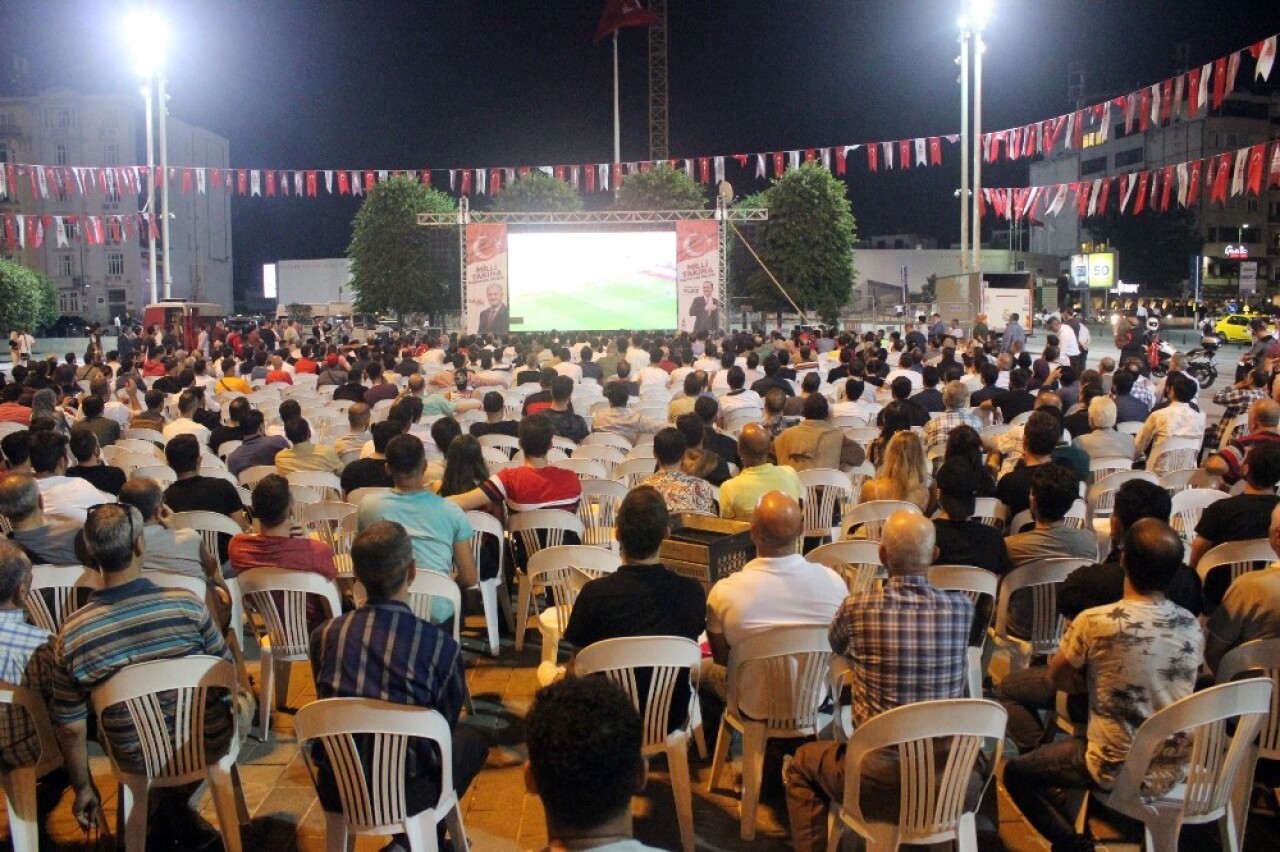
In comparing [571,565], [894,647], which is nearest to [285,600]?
[571,565]

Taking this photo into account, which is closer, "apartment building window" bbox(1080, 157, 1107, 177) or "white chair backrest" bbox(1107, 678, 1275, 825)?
"white chair backrest" bbox(1107, 678, 1275, 825)

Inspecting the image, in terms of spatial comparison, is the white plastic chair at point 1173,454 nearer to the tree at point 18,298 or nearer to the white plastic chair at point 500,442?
the white plastic chair at point 500,442

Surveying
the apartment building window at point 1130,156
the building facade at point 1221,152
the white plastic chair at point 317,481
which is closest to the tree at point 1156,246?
the building facade at point 1221,152

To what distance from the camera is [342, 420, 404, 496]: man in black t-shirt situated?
21.9 ft

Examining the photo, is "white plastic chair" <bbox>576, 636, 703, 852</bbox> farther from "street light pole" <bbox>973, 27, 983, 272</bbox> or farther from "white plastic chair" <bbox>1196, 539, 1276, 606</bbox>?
"street light pole" <bbox>973, 27, 983, 272</bbox>

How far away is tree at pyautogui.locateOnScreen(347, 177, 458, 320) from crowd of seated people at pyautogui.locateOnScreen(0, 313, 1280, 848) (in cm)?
2351

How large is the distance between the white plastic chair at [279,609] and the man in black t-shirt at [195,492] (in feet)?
4.06

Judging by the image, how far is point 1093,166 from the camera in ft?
230

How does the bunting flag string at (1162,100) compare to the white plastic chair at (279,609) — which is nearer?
the white plastic chair at (279,609)

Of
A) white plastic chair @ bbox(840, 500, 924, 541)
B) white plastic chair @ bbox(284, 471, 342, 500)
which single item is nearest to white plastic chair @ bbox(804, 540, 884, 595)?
white plastic chair @ bbox(840, 500, 924, 541)

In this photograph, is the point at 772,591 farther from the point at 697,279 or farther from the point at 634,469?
the point at 697,279

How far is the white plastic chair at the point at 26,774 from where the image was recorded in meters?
3.37

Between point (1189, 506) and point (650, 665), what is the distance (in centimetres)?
373

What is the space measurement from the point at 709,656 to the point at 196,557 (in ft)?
7.36
